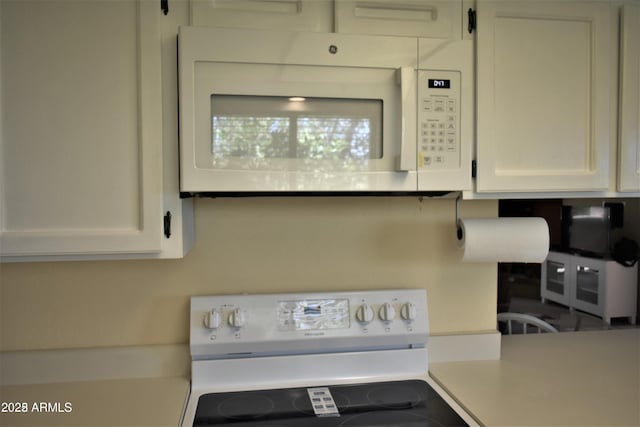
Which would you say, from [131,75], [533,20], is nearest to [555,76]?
[533,20]

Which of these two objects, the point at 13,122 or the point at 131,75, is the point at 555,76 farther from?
the point at 13,122

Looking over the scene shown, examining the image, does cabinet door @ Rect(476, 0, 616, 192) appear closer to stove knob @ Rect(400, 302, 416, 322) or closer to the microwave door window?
the microwave door window

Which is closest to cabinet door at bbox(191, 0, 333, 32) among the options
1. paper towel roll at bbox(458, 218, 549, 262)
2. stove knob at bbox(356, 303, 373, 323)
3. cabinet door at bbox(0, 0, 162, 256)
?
cabinet door at bbox(0, 0, 162, 256)

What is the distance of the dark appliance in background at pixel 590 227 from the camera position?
5.38 ft

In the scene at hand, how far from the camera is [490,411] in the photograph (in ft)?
3.55

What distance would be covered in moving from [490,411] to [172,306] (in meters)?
0.93

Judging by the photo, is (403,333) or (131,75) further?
(403,333)

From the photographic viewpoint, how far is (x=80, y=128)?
3.35 feet

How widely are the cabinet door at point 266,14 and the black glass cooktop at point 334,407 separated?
982 millimetres

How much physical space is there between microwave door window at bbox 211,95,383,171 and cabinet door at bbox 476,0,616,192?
31 centimetres

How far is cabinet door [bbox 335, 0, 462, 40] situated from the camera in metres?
1.14

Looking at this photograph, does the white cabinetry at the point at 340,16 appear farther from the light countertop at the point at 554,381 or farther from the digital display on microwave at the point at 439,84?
the light countertop at the point at 554,381

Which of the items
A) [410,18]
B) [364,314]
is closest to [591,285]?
[364,314]

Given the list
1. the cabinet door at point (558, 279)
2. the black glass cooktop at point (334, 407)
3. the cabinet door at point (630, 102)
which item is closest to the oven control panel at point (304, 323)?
the black glass cooktop at point (334, 407)
